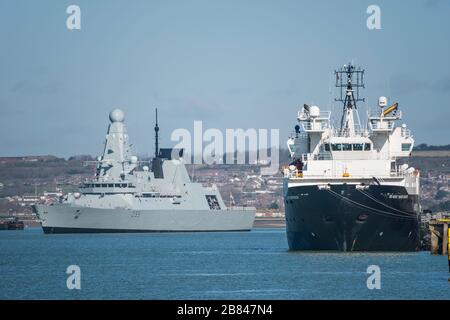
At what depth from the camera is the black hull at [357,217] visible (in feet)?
159

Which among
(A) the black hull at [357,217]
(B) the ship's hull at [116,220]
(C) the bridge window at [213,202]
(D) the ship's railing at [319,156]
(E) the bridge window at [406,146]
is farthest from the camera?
(C) the bridge window at [213,202]

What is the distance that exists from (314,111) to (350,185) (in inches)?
264

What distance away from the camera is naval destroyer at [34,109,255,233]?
347 ft

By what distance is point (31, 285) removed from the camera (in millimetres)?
41000

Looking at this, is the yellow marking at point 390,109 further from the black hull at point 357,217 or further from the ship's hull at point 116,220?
the ship's hull at point 116,220

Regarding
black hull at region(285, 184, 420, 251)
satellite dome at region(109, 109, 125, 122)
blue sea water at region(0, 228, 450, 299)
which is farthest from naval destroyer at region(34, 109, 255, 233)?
black hull at region(285, 184, 420, 251)

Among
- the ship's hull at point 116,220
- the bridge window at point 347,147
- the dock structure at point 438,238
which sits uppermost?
the bridge window at point 347,147

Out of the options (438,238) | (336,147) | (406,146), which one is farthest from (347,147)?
(438,238)

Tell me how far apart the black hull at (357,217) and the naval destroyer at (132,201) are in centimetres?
5691

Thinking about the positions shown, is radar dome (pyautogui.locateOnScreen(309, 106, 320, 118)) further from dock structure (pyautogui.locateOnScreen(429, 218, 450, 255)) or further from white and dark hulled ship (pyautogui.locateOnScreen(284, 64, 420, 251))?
dock structure (pyautogui.locateOnScreen(429, 218, 450, 255))

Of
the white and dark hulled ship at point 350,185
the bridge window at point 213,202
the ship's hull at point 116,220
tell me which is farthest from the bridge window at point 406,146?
the bridge window at point 213,202

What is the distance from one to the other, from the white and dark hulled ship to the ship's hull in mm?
50808

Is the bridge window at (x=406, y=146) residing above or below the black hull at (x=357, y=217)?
above

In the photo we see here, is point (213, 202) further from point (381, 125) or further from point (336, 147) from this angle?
point (336, 147)
